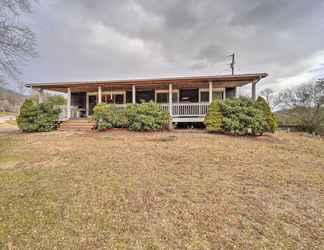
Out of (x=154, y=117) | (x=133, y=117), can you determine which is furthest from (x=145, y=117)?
(x=133, y=117)

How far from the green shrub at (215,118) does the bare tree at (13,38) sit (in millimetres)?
8635

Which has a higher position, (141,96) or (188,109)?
(141,96)

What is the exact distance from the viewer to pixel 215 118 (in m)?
9.82

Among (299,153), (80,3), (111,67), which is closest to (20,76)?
(80,3)

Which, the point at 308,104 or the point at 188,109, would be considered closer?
the point at 188,109

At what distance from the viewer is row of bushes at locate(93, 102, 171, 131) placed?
10.2m

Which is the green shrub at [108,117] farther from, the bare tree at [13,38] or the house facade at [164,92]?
the bare tree at [13,38]

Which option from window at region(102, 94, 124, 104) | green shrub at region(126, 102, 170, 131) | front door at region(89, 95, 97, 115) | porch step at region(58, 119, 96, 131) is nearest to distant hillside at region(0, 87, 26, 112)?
porch step at region(58, 119, 96, 131)

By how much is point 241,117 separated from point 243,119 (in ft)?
0.54

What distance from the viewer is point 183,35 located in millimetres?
18562

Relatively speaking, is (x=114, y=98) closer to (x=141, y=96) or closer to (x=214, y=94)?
(x=141, y=96)

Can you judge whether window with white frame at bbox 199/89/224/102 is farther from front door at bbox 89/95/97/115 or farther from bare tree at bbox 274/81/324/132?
front door at bbox 89/95/97/115

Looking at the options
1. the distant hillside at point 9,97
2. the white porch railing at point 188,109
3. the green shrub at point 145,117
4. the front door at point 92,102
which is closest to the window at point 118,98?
the front door at point 92,102

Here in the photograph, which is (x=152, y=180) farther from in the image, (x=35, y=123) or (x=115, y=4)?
(x=115, y=4)
